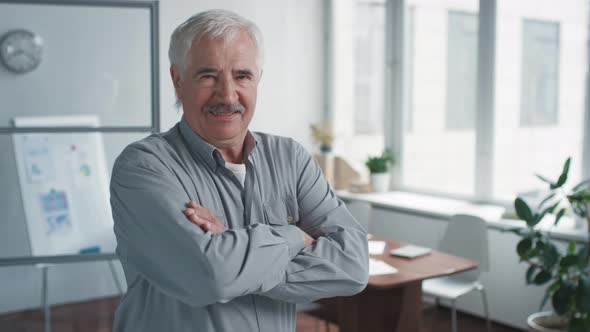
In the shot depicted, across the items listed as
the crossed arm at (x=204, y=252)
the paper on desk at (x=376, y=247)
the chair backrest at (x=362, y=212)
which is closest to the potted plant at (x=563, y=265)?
the paper on desk at (x=376, y=247)

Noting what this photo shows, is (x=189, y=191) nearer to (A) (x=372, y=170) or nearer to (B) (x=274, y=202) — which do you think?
(B) (x=274, y=202)

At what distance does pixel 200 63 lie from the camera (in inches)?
60.6

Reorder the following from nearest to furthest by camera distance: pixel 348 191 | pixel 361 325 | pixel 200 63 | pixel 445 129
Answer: pixel 200 63 → pixel 361 325 → pixel 445 129 → pixel 348 191

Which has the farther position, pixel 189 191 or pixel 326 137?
pixel 326 137

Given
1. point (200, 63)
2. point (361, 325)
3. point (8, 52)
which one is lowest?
point (361, 325)

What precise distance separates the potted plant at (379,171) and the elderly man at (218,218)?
384 centimetres

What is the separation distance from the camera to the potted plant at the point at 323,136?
5812 millimetres

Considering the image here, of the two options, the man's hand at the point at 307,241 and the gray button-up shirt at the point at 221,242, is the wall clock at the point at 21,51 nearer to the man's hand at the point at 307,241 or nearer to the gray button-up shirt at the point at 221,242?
the gray button-up shirt at the point at 221,242

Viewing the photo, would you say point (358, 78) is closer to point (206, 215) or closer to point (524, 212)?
point (524, 212)

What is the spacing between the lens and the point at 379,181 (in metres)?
5.56

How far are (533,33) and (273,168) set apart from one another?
3530 millimetres

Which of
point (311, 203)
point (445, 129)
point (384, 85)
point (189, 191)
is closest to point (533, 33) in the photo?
point (445, 129)

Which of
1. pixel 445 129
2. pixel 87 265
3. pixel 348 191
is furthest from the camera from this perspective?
pixel 348 191

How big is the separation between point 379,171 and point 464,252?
5.28 feet
